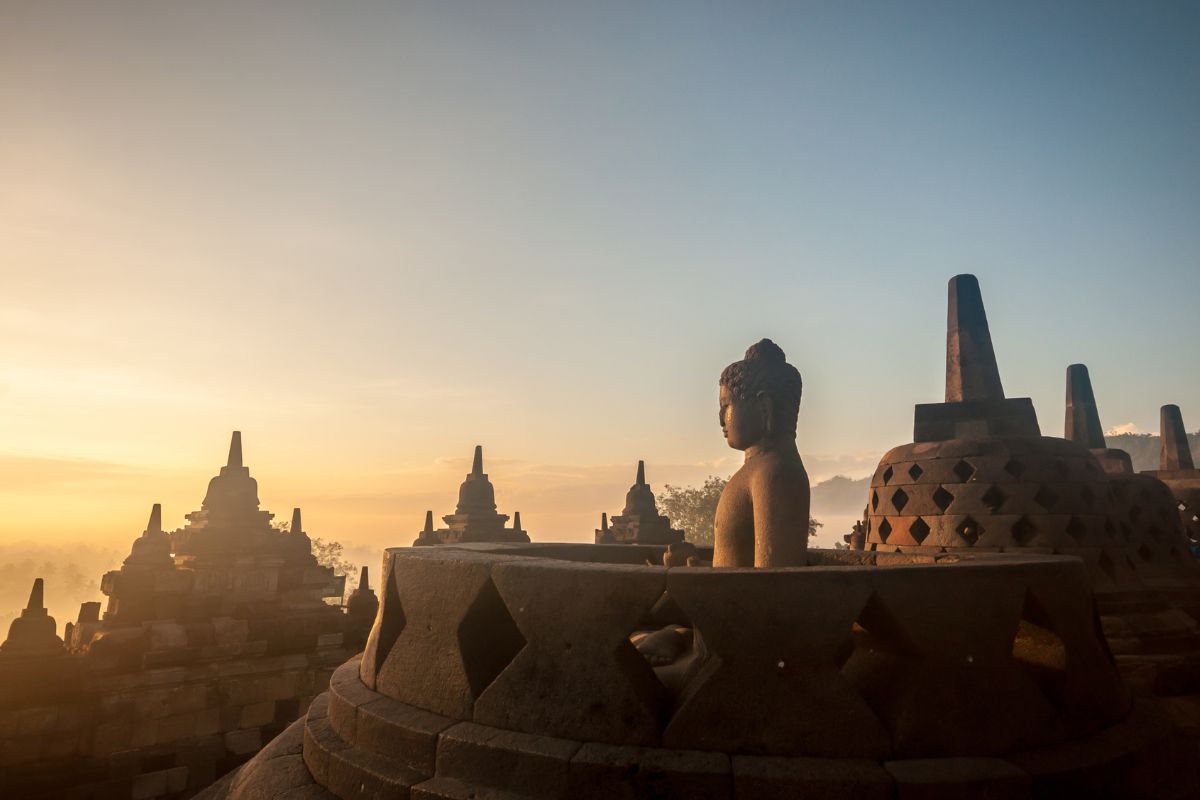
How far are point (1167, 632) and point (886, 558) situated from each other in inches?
163

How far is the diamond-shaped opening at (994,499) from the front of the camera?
22.1 ft

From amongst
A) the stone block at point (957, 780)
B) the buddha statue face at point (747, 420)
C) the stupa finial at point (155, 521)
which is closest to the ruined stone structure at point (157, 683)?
the stupa finial at point (155, 521)

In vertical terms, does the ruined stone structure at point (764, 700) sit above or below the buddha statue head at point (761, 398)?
below

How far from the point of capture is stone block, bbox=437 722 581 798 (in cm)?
210

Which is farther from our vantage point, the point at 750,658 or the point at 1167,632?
the point at 1167,632

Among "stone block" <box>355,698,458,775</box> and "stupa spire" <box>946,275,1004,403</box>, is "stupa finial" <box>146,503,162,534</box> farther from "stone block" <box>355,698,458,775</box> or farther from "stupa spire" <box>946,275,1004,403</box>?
"stupa spire" <box>946,275,1004,403</box>

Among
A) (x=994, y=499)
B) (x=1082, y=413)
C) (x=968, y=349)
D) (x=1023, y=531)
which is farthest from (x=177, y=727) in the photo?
(x=1082, y=413)

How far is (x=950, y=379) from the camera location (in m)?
8.63

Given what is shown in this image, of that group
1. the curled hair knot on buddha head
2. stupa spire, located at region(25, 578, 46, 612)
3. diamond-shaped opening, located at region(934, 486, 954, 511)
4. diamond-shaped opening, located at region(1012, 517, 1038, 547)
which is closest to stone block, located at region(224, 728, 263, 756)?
stupa spire, located at region(25, 578, 46, 612)

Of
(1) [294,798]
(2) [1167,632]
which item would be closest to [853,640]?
(1) [294,798]

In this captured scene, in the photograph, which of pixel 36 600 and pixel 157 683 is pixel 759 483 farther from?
pixel 36 600

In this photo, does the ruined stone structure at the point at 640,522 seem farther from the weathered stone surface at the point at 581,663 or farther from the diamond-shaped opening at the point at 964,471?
the weathered stone surface at the point at 581,663

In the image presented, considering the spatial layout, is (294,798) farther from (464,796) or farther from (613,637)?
(613,637)

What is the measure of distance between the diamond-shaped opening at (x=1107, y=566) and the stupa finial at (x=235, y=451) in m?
16.7
